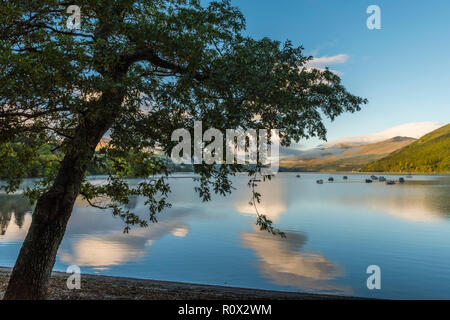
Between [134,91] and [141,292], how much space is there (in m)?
6.19

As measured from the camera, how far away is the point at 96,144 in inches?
289

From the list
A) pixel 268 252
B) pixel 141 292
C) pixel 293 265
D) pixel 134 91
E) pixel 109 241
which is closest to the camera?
pixel 134 91

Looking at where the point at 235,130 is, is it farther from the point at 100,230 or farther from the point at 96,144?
the point at 100,230

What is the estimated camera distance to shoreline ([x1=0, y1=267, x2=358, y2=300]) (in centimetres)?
887

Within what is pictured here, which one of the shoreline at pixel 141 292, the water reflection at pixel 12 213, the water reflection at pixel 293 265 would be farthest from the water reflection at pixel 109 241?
the water reflection at pixel 293 265

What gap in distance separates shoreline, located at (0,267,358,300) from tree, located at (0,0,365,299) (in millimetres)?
1692

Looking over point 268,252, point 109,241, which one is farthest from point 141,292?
point 109,241

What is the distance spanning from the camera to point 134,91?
254 inches

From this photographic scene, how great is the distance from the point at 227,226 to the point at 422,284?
61.8ft

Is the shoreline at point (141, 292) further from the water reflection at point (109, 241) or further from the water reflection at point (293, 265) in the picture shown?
the water reflection at point (109, 241)

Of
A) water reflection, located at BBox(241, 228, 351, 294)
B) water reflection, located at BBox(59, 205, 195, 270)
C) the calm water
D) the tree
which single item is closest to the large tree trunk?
the tree

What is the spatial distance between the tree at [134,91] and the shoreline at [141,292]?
5.55 feet

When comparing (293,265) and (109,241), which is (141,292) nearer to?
(293,265)
